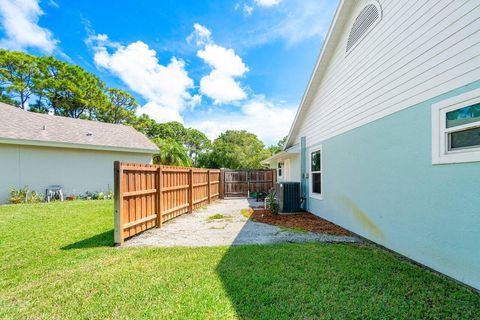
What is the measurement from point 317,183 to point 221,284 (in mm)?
6221

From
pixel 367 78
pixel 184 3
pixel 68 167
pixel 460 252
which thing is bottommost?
pixel 460 252

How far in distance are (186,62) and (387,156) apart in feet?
45.5

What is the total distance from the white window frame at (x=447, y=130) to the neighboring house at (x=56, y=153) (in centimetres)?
1483

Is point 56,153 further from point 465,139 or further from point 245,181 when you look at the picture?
point 465,139

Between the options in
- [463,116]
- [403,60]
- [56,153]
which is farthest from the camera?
[56,153]

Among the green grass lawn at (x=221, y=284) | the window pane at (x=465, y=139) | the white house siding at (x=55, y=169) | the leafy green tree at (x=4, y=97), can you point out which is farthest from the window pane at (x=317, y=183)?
the leafy green tree at (x=4, y=97)

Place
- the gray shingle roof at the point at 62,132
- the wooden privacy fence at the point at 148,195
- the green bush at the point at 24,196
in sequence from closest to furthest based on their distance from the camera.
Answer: the wooden privacy fence at the point at 148,195, the green bush at the point at 24,196, the gray shingle roof at the point at 62,132

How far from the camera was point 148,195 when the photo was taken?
6148mm

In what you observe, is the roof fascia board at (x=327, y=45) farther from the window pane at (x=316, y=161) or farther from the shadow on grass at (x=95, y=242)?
the shadow on grass at (x=95, y=242)

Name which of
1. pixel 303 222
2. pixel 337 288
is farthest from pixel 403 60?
pixel 303 222

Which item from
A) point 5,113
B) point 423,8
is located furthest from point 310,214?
point 5,113

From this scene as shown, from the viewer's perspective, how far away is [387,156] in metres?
4.57

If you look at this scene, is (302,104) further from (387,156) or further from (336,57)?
(387,156)

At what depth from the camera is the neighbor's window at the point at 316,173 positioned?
8.18 meters
